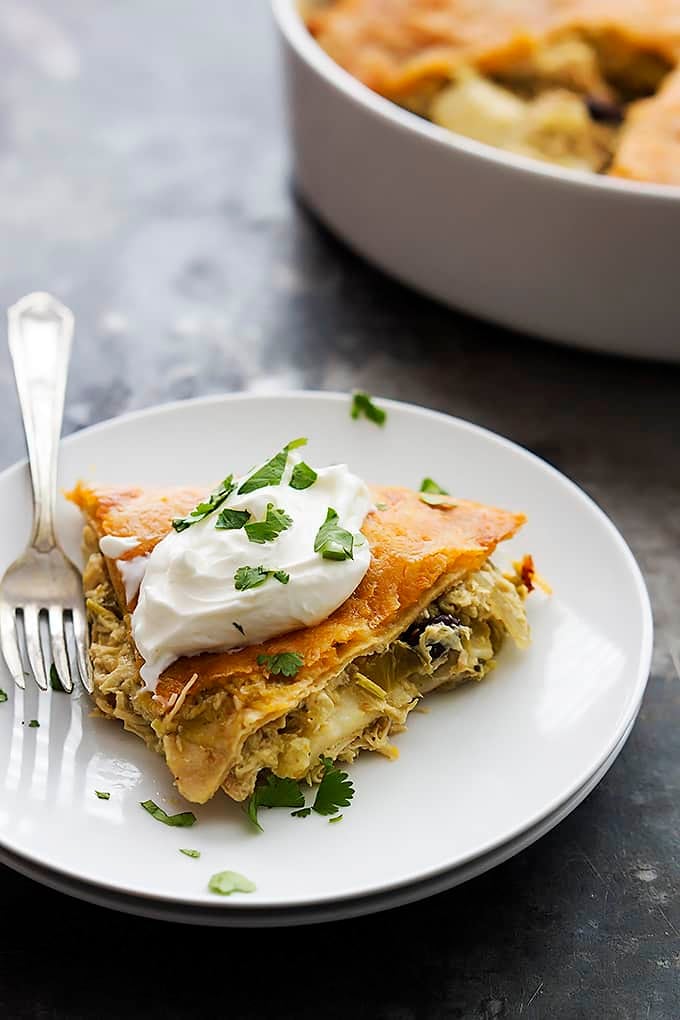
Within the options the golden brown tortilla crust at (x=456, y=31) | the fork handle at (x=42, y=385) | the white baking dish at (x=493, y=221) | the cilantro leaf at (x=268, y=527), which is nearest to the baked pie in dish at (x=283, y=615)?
the cilantro leaf at (x=268, y=527)

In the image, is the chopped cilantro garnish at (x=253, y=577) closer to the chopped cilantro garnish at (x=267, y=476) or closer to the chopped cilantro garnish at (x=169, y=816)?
the chopped cilantro garnish at (x=267, y=476)

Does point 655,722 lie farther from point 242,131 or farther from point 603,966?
point 242,131

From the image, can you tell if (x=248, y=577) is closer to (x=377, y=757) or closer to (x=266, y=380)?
(x=377, y=757)

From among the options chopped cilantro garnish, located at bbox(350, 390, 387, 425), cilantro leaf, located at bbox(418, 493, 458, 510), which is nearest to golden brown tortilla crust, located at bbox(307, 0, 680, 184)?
chopped cilantro garnish, located at bbox(350, 390, 387, 425)

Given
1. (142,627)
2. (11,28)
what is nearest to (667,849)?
(142,627)

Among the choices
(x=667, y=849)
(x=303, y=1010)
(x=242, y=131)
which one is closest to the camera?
(x=303, y=1010)

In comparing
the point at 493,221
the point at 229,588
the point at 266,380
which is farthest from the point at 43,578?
the point at 493,221

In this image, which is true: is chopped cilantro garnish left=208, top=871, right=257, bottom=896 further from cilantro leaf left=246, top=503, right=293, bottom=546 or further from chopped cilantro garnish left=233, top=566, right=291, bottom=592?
cilantro leaf left=246, top=503, right=293, bottom=546
